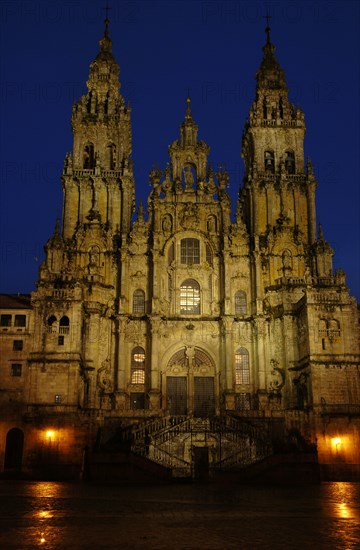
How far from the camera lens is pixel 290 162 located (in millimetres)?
59719

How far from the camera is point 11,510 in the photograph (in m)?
20.7

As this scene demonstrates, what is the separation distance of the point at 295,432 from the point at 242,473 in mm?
8139

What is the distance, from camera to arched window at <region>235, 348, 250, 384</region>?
52.2m

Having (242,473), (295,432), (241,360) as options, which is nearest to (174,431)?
(242,473)

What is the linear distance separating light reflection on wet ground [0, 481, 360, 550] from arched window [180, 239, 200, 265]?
1147 inches

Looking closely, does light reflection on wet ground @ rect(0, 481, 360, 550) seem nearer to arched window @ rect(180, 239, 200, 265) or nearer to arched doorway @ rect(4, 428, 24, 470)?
arched doorway @ rect(4, 428, 24, 470)

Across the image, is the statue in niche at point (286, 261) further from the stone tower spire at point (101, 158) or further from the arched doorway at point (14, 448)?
the arched doorway at point (14, 448)

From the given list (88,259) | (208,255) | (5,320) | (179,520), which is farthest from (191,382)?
(179,520)

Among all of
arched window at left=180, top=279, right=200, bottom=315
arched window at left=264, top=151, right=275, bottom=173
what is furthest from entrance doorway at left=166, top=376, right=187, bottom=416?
arched window at left=264, top=151, right=275, bottom=173

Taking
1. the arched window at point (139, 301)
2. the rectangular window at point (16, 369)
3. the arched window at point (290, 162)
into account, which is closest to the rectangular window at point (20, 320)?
the rectangular window at point (16, 369)

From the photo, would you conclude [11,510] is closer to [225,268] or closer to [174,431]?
[174,431]

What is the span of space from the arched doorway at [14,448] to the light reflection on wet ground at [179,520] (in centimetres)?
2135

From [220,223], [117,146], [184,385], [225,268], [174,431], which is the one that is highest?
[117,146]

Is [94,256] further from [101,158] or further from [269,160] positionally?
[269,160]
